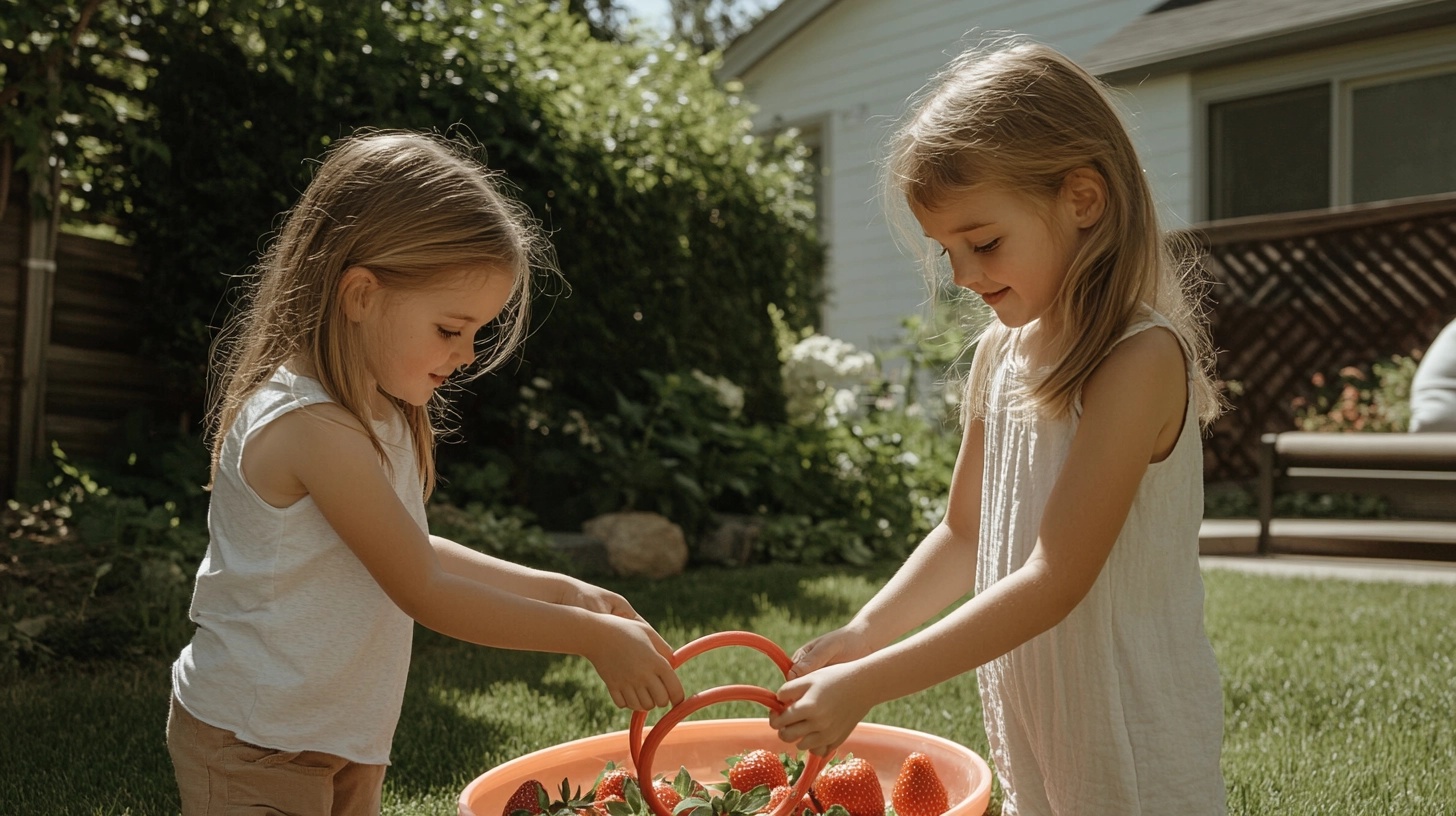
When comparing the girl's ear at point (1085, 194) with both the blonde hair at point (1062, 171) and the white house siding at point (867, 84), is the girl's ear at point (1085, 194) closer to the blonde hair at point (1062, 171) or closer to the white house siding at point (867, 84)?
the blonde hair at point (1062, 171)

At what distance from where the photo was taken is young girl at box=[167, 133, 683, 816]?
167 centimetres

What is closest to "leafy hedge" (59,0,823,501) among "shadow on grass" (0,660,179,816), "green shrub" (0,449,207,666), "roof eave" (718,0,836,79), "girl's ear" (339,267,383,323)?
"green shrub" (0,449,207,666)

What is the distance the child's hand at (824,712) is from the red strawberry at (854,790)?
46 cm

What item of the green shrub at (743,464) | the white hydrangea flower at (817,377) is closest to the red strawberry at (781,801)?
the green shrub at (743,464)

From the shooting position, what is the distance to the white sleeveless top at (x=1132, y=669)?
67.4 inches

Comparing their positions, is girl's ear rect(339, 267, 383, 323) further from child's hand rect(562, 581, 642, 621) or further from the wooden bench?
the wooden bench

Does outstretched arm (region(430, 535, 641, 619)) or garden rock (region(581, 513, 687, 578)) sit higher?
outstretched arm (region(430, 535, 641, 619))

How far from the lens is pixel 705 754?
7.60 feet

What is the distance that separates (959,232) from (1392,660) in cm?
249

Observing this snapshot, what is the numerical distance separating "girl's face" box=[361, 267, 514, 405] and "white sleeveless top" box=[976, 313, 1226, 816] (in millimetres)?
853

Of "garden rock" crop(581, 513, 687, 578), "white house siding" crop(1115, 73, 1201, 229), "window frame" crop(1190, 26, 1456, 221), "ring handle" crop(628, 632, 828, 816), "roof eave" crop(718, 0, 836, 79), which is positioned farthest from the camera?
"roof eave" crop(718, 0, 836, 79)

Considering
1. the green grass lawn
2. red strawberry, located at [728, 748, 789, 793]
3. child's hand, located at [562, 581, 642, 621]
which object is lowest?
the green grass lawn

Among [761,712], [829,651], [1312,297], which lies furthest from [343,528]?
[1312,297]

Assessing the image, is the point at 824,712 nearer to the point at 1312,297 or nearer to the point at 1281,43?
the point at 1312,297
